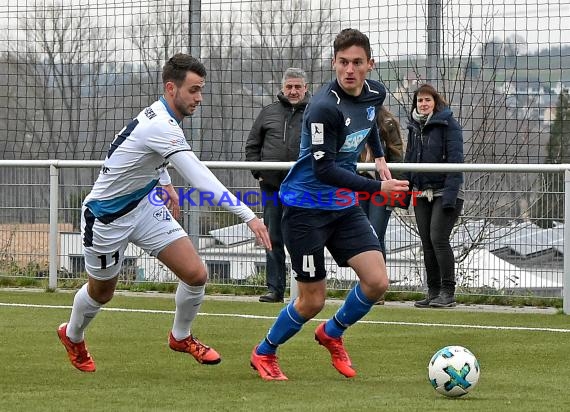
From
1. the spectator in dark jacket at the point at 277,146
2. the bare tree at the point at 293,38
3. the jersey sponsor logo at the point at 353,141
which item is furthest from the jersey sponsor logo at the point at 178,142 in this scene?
the bare tree at the point at 293,38

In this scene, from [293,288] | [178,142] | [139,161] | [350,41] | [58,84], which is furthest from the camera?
[58,84]

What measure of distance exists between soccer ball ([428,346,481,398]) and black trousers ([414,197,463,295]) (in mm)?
4834

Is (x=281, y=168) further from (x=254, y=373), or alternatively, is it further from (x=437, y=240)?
(x=254, y=373)

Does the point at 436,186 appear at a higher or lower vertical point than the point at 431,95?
lower

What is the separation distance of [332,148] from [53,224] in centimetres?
680

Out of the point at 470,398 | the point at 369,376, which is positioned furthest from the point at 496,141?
the point at 470,398

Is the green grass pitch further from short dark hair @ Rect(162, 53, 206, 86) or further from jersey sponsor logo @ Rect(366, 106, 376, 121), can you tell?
short dark hair @ Rect(162, 53, 206, 86)

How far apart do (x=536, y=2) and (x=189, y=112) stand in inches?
257

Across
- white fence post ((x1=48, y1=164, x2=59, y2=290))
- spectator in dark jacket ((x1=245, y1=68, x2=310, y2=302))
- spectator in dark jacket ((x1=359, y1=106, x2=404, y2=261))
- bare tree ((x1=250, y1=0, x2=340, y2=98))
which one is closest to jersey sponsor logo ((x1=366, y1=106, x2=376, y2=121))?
spectator in dark jacket ((x1=359, y1=106, x2=404, y2=261))

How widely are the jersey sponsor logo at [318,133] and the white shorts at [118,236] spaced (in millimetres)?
1103

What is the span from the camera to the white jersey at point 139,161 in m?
7.18

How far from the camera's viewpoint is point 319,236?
756cm

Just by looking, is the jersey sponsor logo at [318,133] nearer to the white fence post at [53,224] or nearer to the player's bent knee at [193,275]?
the player's bent knee at [193,275]

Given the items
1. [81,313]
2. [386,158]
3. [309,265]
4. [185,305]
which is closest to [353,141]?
[309,265]
